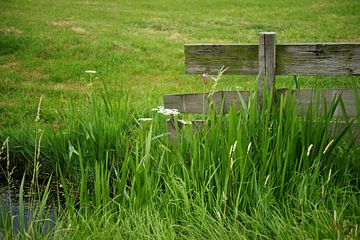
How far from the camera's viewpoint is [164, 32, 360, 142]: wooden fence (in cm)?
475

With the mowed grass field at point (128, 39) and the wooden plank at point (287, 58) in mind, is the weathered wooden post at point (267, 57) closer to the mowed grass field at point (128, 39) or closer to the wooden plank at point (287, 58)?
the wooden plank at point (287, 58)

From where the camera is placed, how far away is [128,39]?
1533 cm

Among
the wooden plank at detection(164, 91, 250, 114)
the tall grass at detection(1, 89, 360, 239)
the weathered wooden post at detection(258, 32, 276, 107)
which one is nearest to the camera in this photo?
the tall grass at detection(1, 89, 360, 239)

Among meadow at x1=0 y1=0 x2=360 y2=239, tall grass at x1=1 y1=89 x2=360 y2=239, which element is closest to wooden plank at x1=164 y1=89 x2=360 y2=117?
meadow at x1=0 y1=0 x2=360 y2=239

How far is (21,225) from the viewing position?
348 cm

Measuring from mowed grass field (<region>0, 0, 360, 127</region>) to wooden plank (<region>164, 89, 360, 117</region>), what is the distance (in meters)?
0.15

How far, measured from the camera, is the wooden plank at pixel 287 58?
4.74 metres

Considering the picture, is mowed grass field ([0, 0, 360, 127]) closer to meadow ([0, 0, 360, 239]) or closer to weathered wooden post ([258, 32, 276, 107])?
meadow ([0, 0, 360, 239])

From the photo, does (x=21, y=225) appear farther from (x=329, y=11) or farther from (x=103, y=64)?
(x=329, y=11)

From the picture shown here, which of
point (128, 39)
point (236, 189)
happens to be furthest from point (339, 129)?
point (128, 39)

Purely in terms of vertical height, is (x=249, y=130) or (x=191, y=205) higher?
(x=249, y=130)

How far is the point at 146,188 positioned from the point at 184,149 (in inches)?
30.5

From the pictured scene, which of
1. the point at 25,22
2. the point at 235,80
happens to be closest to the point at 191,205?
the point at 235,80

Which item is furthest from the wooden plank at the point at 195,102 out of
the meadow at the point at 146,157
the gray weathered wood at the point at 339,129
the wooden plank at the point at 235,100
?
the meadow at the point at 146,157
